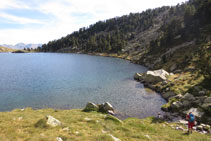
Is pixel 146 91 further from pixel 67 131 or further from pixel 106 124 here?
pixel 67 131

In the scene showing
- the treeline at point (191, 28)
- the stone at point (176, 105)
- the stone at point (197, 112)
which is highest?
the treeline at point (191, 28)

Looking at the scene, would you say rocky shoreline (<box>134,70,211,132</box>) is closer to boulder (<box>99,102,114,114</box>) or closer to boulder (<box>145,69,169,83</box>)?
boulder (<box>145,69,169,83</box>)

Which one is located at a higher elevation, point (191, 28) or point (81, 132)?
point (191, 28)

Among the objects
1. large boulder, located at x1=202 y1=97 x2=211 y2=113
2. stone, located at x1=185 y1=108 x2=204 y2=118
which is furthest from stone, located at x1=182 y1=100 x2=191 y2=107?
large boulder, located at x1=202 y1=97 x2=211 y2=113

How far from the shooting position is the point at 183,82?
148 ft

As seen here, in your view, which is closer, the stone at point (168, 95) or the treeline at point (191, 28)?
the stone at point (168, 95)

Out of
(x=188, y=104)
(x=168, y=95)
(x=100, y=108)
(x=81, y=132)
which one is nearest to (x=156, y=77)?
(x=168, y=95)

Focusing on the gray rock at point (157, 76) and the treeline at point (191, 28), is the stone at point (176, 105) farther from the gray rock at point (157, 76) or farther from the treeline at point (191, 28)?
the treeline at point (191, 28)

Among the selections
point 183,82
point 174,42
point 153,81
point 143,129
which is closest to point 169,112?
point 143,129

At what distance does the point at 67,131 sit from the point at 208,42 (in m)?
83.1

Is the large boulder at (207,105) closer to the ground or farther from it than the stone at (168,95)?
farther from it

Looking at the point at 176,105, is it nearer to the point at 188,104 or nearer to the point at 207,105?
the point at 188,104

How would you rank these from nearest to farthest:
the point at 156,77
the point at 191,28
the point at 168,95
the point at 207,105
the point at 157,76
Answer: the point at 207,105
the point at 168,95
the point at 157,76
the point at 156,77
the point at 191,28

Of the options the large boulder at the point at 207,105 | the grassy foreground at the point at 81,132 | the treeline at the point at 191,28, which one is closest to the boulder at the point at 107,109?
the grassy foreground at the point at 81,132
